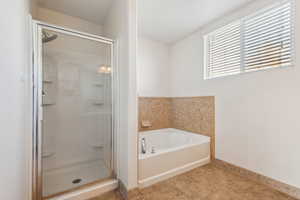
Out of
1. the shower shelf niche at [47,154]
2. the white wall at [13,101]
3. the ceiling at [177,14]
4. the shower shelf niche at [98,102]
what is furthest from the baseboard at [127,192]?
the ceiling at [177,14]

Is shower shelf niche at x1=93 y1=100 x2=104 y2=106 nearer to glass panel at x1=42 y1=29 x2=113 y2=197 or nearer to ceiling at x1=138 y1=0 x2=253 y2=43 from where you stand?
glass panel at x1=42 y1=29 x2=113 y2=197

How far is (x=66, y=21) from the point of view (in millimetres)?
2168

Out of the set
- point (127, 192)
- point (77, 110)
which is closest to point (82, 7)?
point (77, 110)

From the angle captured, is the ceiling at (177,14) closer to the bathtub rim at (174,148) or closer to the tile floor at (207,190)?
the bathtub rim at (174,148)

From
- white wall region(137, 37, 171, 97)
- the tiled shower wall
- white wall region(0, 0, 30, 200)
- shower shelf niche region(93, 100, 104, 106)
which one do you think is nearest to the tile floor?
the tiled shower wall

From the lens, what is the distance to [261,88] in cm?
170

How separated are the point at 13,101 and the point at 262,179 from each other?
2.75 metres

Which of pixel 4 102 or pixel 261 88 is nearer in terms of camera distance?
pixel 4 102

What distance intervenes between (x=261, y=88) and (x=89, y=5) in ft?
8.95

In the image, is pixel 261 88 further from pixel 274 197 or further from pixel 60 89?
pixel 60 89

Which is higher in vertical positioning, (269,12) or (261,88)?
(269,12)

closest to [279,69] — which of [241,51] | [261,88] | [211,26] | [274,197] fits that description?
[261,88]

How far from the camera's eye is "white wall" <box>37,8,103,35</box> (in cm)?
199

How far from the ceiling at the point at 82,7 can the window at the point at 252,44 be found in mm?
1896
